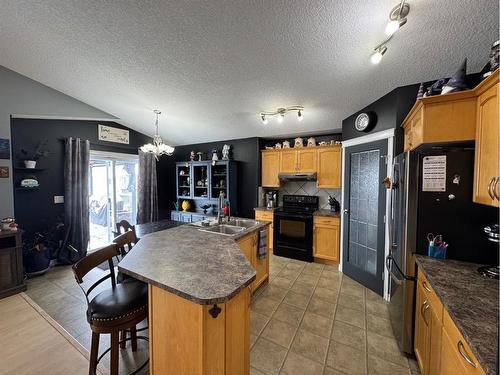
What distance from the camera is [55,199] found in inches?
145

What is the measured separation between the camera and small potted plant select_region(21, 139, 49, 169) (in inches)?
127

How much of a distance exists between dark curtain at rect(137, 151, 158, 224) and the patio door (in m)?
0.27

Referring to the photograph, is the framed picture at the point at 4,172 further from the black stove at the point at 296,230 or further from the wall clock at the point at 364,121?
the wall clock at the point at 364,121

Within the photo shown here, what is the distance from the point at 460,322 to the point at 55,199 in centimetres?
525

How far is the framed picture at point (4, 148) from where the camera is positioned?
2826 millimetres

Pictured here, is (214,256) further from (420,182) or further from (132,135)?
(132,135)

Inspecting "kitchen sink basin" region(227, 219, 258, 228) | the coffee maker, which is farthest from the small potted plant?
the coffee maker

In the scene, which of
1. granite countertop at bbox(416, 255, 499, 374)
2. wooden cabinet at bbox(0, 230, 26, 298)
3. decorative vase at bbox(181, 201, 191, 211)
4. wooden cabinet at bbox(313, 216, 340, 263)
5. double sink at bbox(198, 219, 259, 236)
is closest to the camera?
granite countertop at bbox(416, 255, 499, 374)

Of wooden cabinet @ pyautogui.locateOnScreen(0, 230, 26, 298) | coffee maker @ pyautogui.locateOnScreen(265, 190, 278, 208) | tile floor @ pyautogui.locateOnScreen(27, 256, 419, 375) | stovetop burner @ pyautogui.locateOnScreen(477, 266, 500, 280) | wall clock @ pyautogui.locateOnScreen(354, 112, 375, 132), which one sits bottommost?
tile floor @ pyautogui.locateOnScreen(27, 256, 419, 375)

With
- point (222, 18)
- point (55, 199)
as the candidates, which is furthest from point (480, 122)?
point (55, 199)

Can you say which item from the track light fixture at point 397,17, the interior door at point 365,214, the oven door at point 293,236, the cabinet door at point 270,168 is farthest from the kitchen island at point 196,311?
the cabinet door at point 270,168

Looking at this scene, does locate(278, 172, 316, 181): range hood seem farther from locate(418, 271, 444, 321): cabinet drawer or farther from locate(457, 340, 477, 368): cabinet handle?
locate(457, 340, 477, 368): cabinet handle

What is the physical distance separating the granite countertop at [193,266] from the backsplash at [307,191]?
2.59 m

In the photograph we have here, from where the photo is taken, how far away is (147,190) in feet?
16.6
